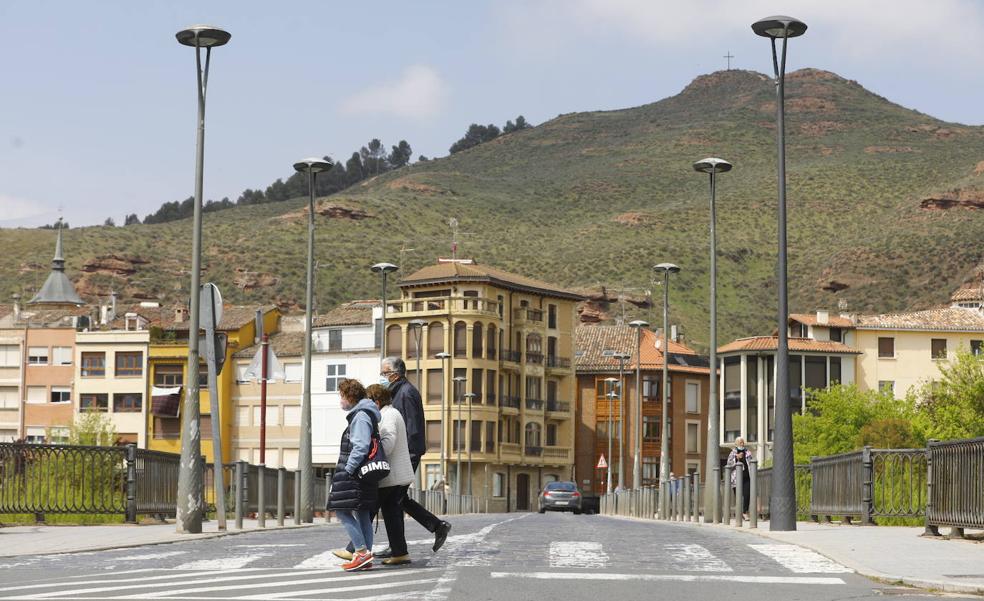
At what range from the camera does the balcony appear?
323 feet

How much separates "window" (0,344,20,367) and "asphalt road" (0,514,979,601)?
89.7m

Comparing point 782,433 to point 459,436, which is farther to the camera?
point 459,436

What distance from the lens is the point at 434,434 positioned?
97.2m

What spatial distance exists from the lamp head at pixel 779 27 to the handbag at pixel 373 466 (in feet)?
43.6

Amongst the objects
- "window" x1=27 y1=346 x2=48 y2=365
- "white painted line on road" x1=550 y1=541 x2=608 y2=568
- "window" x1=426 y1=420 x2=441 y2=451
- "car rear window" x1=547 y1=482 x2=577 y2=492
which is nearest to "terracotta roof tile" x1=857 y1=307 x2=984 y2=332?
"window" x1=426 y1=420 x2=441 y2=451

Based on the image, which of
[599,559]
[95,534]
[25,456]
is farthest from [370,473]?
[25,456]

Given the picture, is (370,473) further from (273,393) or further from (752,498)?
(273,393)

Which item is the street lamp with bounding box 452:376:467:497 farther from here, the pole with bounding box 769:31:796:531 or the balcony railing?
the pole with bounding box 769:31:796:531

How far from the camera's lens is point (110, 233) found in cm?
13862

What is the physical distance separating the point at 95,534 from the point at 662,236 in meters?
125

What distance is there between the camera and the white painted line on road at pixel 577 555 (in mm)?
13602

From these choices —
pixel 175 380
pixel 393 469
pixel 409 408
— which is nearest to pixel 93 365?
pixel 175 380

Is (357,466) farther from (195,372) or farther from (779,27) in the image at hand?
(779,27)

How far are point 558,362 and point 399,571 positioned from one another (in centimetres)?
9390
